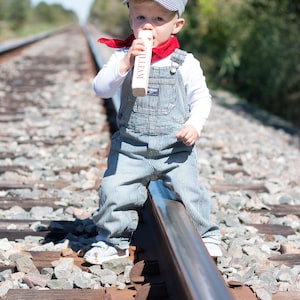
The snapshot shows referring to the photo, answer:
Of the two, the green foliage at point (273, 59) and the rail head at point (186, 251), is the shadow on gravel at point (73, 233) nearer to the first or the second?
the rail head at point (186, 251)

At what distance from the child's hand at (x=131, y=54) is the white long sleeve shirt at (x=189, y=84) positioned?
0.17 feet

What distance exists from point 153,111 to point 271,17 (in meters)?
9.86

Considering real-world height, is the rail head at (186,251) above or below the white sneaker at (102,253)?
above

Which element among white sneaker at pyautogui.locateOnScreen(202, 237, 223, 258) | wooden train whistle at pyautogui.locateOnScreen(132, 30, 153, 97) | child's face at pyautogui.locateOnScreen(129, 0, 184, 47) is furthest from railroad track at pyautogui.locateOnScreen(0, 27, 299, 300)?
child's face at pyautogui.locateOnScreen(129, 0, 184, 47)

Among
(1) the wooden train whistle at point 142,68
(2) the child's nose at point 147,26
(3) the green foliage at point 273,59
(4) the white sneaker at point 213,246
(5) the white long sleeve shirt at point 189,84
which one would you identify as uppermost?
(2) the child's nose at point 147,26

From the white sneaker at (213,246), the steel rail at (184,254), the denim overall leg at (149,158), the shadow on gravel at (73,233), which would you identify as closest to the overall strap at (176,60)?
the denim overall leg at (149,158)

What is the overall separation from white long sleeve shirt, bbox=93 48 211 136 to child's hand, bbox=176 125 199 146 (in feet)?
0.10

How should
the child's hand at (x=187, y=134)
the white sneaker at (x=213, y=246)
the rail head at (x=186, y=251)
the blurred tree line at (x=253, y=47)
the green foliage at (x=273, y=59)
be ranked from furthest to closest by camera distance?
1. the blurred tree line at (x=253, y=47)
2. the green foliage at (x=273, y=59)
3. the white sneaker at (x=213, y=246)
4. the child's hand at (x=187, y=134)
5. the rail head at (x=186, y=251)

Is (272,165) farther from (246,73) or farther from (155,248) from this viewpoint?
(246,73)

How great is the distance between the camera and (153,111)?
2.45 m

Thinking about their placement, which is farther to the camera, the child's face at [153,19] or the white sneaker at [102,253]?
the white sneaker at [102,253]

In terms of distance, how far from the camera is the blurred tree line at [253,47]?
10.9 meters

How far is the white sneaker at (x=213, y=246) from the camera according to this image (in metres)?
2.51

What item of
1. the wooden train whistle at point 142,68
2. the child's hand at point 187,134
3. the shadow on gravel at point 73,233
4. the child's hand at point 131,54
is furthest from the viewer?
the shadow on gravel at point 73,233
